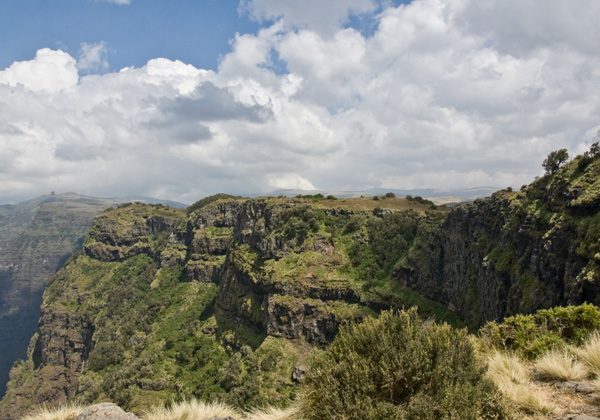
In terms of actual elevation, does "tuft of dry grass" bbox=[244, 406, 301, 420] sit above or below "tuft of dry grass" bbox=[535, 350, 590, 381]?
below

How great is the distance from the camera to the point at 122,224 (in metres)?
180

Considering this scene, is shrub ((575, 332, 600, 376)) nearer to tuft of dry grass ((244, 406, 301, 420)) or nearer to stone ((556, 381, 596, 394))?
stone ((556, 381, 596, 394))

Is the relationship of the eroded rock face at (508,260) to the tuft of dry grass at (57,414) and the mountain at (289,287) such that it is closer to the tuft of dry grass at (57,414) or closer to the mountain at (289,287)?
the mountain at (289,287)

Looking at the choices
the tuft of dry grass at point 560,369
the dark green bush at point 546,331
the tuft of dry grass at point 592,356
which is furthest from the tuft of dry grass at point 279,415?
the dark green bush at point 546,331

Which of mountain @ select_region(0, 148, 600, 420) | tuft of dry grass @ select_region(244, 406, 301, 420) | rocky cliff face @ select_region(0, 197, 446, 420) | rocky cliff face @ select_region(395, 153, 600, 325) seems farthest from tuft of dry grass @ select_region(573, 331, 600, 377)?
rocky cliff face @ select_region(0, 197, 446, 420)

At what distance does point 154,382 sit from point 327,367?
3002 inches

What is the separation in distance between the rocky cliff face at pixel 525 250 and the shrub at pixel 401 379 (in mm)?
19337

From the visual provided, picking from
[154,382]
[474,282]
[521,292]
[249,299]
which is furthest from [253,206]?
[521,292]

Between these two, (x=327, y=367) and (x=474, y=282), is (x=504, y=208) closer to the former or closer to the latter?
(x=474, y=282)

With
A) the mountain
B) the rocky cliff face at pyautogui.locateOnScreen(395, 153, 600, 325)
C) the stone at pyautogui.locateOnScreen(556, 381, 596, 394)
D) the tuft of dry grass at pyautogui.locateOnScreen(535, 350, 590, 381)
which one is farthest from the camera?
the mountain

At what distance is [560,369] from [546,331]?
178 inches

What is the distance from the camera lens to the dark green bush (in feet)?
42.9

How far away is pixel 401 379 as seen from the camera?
9.24m

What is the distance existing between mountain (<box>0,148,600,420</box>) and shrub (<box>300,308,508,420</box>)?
10.0 feet
